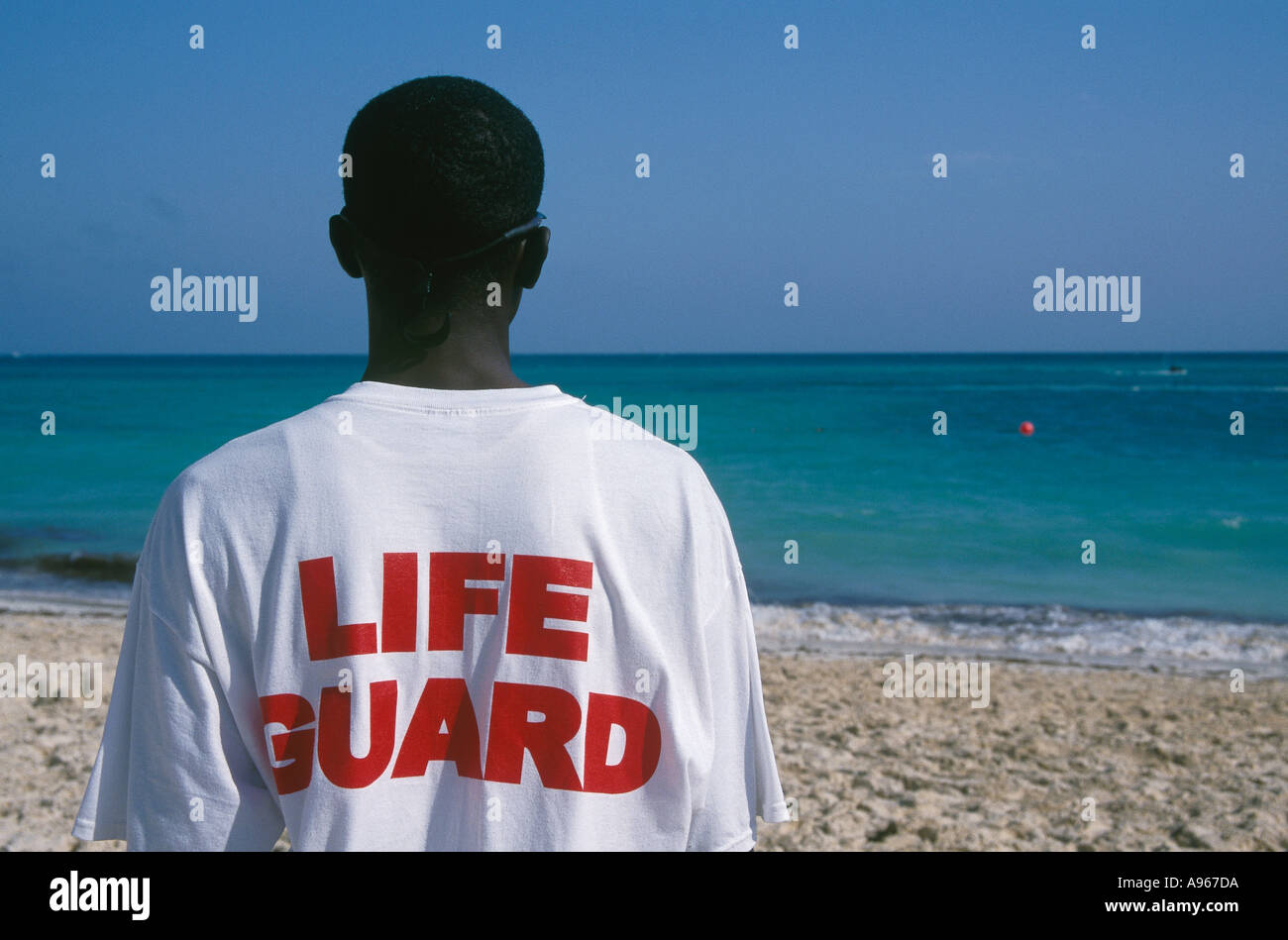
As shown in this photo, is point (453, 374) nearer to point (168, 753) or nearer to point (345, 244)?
point (345, 244)

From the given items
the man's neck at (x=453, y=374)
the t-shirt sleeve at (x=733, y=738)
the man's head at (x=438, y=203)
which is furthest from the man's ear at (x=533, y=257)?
the t-shirt sleeve at (x=733, y=738)

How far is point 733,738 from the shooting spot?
1.40 m

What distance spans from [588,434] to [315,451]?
0.34 m

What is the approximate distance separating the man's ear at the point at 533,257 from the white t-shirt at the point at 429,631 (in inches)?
8.5

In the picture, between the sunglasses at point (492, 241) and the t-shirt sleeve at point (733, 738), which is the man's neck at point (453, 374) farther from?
the t-shirt sleeve at point (733, 738)

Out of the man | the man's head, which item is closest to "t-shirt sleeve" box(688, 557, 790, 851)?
the man

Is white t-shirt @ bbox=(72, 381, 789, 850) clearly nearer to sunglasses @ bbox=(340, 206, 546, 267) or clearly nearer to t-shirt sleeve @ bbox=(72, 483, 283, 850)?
t-shirt sleeve @ bbox=(72, 483, 283, 850)

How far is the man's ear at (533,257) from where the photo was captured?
140 cm

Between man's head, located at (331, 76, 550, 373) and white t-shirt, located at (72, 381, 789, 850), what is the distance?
0.15m

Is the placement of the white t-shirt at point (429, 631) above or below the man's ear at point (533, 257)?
below

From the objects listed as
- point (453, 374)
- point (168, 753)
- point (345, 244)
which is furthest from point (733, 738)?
point (345, 244)
